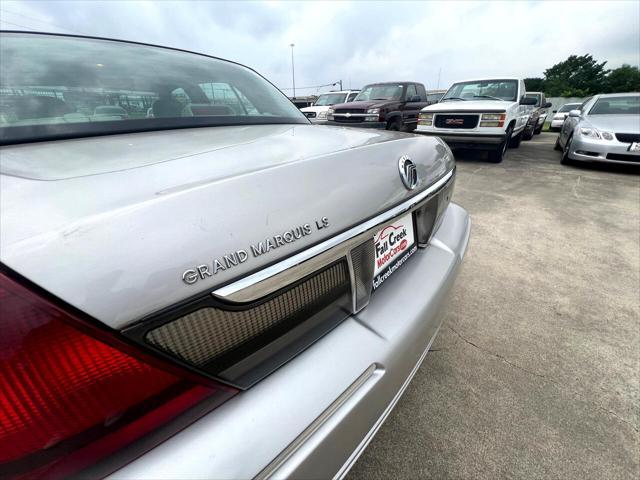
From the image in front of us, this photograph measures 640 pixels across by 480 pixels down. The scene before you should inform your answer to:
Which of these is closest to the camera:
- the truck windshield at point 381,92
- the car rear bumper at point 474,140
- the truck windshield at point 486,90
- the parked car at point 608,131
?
the parked car at point 608,131

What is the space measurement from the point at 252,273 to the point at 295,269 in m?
0.12

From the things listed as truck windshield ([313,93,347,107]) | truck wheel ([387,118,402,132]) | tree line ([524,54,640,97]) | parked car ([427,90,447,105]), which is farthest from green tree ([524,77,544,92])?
truck wheel ([387,118,402,132])

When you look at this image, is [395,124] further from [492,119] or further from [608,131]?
[608,131]

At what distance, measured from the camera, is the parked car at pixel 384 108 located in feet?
27.6

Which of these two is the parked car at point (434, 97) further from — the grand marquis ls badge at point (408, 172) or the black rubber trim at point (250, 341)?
the black rubber trim at point (250, 341)

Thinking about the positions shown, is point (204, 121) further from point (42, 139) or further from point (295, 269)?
point (295, 269)

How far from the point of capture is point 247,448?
0.65 m

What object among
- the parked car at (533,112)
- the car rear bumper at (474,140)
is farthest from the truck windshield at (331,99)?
the car rear bumper at (474,140)

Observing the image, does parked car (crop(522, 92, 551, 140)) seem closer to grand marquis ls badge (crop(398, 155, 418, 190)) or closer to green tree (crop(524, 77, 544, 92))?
grand marquis ls badge (crop(398, 155, 418, 190))

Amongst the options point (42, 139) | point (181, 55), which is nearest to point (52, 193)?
point (42, 139)

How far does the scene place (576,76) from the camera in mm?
50719

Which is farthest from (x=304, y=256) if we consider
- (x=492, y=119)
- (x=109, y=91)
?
(x=492, y=119)

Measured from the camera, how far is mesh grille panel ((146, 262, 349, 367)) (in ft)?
2.02

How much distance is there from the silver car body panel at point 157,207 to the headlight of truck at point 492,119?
22.1 ft
